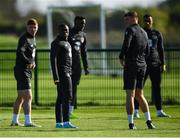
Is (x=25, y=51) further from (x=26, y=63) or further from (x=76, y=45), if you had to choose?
(x=76, y=45)

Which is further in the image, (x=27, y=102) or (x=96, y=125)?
(x=96, y=125)

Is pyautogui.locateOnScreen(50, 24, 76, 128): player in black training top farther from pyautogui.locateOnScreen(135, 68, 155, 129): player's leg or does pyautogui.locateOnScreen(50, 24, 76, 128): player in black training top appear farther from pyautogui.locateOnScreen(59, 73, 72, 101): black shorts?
pyautogui.locateOnScreen(135, 68, 155, 129): player's leg

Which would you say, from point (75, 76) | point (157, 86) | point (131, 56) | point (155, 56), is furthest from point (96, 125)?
point (157, 86)

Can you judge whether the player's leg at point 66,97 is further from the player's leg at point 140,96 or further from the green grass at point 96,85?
the green grass at point 96,85

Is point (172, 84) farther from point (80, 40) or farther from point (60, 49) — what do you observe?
point (60, 49)

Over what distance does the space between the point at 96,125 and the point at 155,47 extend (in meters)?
2.73

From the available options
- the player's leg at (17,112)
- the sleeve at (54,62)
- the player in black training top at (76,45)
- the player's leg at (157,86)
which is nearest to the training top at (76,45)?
the player in black training top at (76,45)

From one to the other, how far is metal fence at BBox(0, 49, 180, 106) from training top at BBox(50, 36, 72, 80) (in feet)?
20.8

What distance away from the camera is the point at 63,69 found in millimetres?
17078

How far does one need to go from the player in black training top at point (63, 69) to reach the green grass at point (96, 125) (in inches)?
16.0

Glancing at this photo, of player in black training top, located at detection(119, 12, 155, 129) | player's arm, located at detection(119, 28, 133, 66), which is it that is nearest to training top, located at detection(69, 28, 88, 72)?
player in black training top, located at detection(119, 12, 155, 129)

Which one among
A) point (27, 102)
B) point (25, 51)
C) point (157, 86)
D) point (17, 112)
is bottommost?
point (17, 112)

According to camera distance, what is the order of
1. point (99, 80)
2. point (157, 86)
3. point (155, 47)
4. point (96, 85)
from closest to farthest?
point (155, 47), point (157, 86), point (99, 80), point (96, 85)

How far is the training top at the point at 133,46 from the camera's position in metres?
16.7
